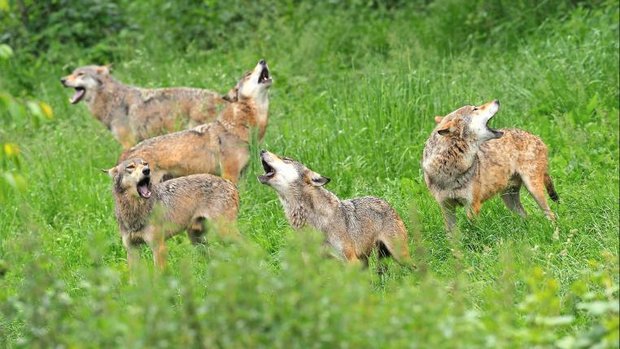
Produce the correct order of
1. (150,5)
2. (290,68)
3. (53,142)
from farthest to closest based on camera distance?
1. (150,5)
2. (290,68)
3. (53,142)

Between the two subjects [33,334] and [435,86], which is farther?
[435,86]

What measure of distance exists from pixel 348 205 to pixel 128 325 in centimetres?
464

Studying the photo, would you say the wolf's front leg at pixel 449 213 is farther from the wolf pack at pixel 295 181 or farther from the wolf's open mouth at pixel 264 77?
the wolf's open mouth at pixel 264 77

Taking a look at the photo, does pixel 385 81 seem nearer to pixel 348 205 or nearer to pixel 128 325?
pixel 348 205

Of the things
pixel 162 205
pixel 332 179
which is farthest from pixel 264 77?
pixel 162 205

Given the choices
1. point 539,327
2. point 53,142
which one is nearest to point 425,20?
point 53,142

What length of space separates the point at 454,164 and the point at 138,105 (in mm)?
5468

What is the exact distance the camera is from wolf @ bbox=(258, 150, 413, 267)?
31.3 ft

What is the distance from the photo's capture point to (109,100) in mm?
15023

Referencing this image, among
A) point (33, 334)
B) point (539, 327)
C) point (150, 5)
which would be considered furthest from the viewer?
point (150, 5)

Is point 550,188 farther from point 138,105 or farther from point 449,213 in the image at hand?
point 138,105

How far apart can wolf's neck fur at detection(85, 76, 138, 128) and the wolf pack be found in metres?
1.67

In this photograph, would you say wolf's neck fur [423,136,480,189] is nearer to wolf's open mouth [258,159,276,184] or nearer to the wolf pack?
the wolf pack

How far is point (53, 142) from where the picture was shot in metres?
14.8
